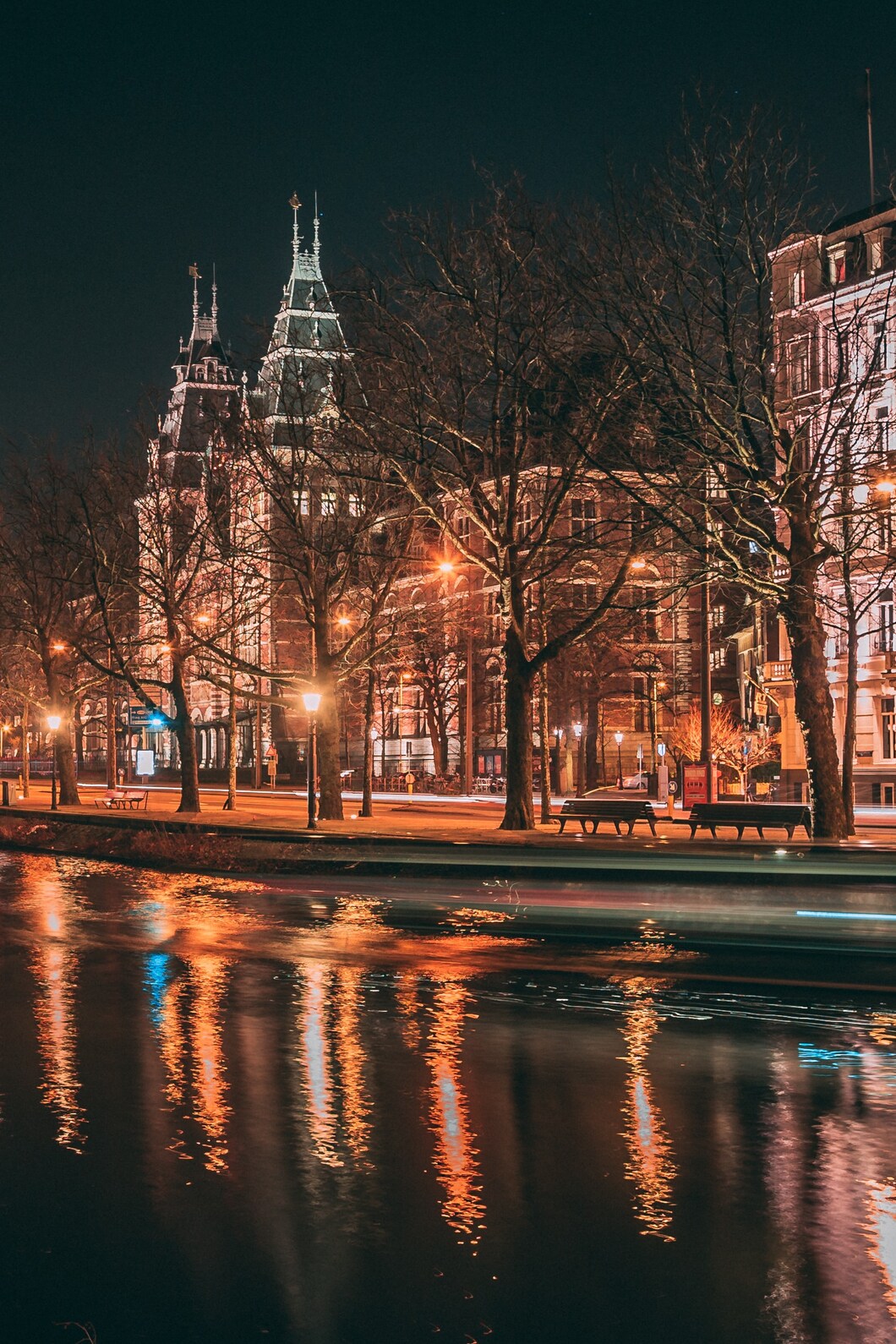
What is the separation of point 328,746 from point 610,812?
35.5 ft

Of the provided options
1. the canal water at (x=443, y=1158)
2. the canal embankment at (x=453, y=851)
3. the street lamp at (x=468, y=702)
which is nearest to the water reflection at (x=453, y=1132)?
the canal water at (x=443, y=1158)

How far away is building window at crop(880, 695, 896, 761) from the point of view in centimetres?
6647

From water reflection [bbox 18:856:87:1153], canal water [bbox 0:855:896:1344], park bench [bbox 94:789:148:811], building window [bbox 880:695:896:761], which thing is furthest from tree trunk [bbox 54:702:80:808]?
canal water [bbox 0:855:896:1344]

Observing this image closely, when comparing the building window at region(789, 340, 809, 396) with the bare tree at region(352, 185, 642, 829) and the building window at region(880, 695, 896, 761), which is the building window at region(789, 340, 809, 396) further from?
the building window at region(880, 695, 896, 761)

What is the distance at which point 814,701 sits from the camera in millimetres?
29266

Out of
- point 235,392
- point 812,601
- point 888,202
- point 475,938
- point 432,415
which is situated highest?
point 888,202

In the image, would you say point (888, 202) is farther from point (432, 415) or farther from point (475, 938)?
point (475, 938)

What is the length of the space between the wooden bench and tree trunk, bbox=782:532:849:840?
131 cm

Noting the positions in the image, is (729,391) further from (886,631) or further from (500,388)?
(886,631)

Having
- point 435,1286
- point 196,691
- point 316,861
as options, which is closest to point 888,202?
point 316,861

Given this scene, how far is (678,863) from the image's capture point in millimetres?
19562

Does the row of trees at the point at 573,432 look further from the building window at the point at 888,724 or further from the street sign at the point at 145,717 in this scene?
the building window at the point at 888,724

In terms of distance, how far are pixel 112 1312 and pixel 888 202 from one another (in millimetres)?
66238

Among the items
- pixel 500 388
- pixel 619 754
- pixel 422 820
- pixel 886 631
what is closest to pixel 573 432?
pixel 500 388
